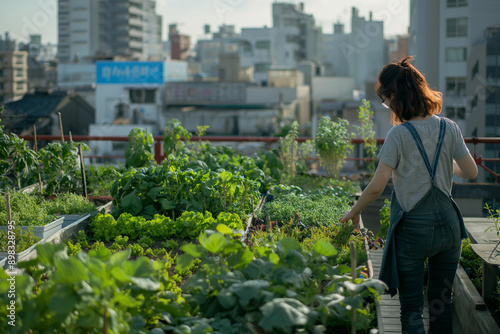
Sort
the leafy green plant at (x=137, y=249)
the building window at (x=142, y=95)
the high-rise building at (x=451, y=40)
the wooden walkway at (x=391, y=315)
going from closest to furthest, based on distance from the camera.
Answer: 1. the wooden walkway at (x=391, y=315)
2. the leafy green plant at (x=137, y=249)
3. the high-rise building at (x=451, y=40)
4. the building window at (x=142, y=95)

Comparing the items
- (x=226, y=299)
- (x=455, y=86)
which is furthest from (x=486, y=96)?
(x=226, y=299)

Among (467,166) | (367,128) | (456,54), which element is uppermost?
(456,54)

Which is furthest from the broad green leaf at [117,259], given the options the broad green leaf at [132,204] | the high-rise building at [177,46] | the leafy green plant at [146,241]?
the high-rise building at [177,46]

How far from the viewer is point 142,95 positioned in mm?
53656

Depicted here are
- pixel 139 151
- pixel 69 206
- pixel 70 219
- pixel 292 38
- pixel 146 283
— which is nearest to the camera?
pixel 146 283

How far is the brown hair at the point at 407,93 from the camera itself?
3086mm

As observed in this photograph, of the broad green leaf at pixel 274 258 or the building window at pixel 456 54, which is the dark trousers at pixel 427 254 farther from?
the building window at pixel 456 54

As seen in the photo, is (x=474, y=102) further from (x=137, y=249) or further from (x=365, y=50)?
(x=365, y=50)

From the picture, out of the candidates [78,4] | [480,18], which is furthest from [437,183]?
[78,4]

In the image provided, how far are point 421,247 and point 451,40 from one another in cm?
3515

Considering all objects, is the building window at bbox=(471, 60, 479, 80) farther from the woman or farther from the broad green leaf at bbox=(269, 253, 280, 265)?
the broad green leaf at bbox=(269, 253, 280, 265)

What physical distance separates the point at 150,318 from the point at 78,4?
9779cm

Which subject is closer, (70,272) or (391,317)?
(70,272)

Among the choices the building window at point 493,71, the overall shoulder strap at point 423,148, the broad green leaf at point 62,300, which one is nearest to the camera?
the broad green leaf at point 62,300
